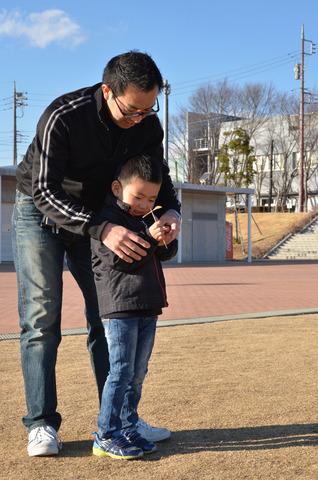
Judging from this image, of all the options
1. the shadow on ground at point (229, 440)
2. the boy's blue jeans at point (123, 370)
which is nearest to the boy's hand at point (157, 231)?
the boy's blue jeans at point (123, 370)

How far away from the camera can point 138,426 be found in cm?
335

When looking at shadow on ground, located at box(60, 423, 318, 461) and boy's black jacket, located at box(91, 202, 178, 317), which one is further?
shadow on ground, located at box(60, 423, 318, 461)

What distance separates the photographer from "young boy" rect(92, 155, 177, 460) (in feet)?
9.95

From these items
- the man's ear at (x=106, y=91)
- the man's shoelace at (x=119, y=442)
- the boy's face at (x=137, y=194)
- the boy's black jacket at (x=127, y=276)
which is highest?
the man's ear at (x=106, y=91)

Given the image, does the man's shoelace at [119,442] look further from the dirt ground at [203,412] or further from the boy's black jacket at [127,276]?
the boy's black jacket at [127,276]

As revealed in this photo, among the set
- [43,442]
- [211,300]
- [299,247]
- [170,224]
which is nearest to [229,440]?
[43,442]

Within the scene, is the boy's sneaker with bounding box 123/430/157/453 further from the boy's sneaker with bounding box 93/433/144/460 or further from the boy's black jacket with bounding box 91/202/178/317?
the boy's black jacket with bounding box 91/202/178/317

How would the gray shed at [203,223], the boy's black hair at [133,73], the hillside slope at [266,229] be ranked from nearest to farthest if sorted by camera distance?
the boy's black hair at [133,73] → the gray shed at [203,223] → the hillside slope at [266,229]

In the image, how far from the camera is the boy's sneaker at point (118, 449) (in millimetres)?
3094

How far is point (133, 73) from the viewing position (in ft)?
9.52

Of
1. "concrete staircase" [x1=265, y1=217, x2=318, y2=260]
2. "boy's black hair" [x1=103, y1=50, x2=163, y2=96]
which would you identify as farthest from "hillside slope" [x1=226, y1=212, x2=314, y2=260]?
"boy's black hair" [x1=103, y1=50, x2=163, y2=96]

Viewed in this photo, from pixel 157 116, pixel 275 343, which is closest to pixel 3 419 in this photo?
pixel 157 116

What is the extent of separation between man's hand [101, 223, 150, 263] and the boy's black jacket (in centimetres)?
6

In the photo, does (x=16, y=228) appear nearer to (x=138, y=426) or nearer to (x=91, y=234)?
(x=91, y=234)
